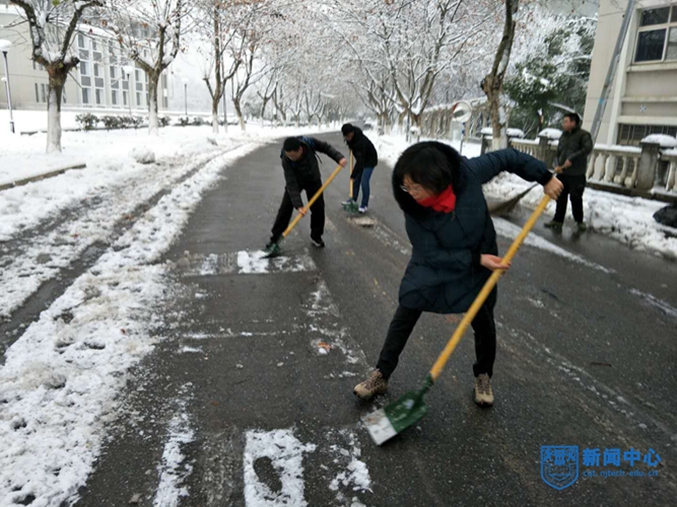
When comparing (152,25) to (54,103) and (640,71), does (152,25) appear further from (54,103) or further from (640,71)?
(640,71)

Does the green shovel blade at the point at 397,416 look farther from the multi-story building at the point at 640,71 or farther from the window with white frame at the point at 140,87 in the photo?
the window with white frame at the point at 140,87

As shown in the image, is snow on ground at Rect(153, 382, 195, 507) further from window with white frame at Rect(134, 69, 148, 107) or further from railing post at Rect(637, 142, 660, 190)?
window with white frame at Rect(134, 69, 148, 107)

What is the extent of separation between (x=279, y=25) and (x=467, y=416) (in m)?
34.3

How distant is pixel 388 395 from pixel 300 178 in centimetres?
386

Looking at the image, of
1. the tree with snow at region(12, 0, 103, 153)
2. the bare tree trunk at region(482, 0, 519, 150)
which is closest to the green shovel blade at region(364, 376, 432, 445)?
the bare tree trunk at region(482, 0, 519, 150)

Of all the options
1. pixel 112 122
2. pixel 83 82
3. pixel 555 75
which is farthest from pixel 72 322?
pixel 83 82

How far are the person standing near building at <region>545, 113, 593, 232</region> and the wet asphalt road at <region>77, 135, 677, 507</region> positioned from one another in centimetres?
225

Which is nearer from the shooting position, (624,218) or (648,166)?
(624,218)

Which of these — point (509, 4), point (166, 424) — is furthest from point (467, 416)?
point (509, 4)

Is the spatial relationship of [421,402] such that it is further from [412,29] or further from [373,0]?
[412,29]

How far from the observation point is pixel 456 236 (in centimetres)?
268

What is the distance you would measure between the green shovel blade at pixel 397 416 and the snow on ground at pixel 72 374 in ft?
4.68

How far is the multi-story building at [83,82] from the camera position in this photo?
47.7 m

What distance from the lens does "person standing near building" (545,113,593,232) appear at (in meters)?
7.64
